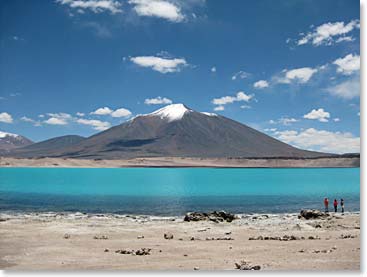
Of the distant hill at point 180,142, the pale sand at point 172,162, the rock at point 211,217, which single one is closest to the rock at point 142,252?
the rock at point 211,217

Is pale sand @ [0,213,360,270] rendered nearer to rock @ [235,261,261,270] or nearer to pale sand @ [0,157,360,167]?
rock @ [235,261,261,270]

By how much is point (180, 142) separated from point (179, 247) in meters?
117

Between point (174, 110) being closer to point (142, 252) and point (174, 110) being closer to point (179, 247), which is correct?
point (179, 247)

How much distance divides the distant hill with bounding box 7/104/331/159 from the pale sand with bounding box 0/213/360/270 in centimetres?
8823

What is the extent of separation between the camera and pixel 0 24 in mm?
7043

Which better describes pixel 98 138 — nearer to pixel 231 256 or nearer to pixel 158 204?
pixel 158 204

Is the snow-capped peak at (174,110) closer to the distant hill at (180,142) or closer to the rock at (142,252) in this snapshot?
the rock at (142,252)

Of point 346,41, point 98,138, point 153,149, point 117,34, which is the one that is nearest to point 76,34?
point 117,34

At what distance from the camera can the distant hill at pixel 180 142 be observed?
345 feet

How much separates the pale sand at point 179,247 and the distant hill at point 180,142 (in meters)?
88.2

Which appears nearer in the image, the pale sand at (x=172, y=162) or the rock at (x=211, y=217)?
the rock at (x=211, y=217)

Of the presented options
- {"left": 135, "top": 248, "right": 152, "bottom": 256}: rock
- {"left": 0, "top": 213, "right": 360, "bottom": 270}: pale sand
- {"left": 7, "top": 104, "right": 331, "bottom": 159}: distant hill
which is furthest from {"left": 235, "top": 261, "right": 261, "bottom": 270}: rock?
{"left": 7, "top": 104, "right": 331, "bottom": 159}: distant hill

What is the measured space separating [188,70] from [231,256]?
3375mm

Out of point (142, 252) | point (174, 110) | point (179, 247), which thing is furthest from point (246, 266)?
point (174, 110)
